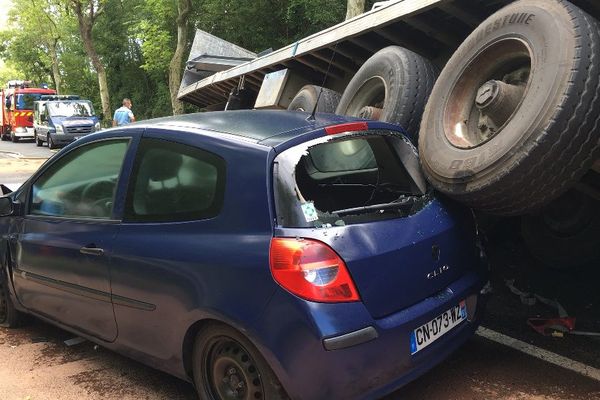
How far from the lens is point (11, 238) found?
3.80 m

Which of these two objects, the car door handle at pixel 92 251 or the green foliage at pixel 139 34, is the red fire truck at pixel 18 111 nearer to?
the green foliage at pixel 139 34

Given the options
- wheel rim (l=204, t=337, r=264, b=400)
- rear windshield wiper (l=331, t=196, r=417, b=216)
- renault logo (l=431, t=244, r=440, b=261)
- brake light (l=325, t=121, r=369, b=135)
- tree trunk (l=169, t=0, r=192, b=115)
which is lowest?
wheel rim (l=204, t=337, r=264, b=400)

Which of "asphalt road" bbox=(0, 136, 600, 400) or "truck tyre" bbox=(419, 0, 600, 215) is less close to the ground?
Answer: "truck tyre" bbox=(419, 0, 600, 215)

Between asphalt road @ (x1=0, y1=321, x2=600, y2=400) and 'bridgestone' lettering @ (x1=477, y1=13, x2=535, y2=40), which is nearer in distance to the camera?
asphalt road @ (x1=0, y1=321, x2=600, y2=400)

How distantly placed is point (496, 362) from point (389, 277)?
125 cm

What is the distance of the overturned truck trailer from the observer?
2.67 meters

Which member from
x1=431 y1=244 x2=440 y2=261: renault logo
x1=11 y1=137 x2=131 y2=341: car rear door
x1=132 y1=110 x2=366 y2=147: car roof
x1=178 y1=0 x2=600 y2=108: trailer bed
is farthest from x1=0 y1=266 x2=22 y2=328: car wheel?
x1=431 y1=244 x2=440 y2=261: renault logo

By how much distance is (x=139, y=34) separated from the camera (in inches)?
1156

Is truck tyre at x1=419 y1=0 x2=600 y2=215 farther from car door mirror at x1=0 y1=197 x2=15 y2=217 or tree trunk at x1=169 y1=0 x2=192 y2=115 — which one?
tree trunk at x1=169 y1=0 x2=192 y2=115

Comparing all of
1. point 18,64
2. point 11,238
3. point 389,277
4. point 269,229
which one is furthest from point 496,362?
point 18,64

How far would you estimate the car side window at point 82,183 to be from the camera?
3.14 meters

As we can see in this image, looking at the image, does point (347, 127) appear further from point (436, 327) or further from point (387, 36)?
point (387, 36)

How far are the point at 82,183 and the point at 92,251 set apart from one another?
0.57 metres

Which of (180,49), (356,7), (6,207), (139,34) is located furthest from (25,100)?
(6,207)
